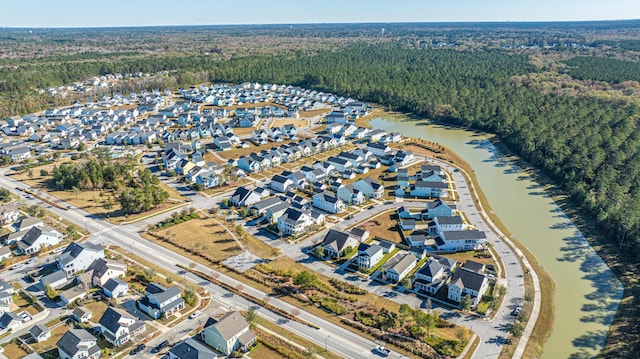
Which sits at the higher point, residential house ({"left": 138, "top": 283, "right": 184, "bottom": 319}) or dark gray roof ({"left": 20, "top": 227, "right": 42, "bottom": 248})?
dark gray roof ({"left": 20, "top": 227, "right": 42, "bottom": 248})

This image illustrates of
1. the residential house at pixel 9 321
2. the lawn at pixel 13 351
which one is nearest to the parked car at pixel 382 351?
the lawn at pixel 13 351

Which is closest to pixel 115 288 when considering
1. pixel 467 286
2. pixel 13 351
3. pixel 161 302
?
pixel 161 302

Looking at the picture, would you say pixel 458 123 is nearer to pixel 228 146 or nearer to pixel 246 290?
pixel 228 146

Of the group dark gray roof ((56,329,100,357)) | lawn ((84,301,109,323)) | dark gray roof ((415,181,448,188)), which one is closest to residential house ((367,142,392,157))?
dark gray roof ((415,181,448,188))

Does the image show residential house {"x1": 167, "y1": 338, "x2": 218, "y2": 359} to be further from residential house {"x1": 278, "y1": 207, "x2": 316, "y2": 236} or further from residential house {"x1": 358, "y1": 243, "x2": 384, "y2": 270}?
residential house {"x1": 278, "y1": 207, "x2": 316, "y2": 236}

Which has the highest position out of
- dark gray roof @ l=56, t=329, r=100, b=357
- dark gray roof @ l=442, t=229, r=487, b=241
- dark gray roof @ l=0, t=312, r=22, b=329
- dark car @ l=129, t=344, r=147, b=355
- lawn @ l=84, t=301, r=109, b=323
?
dark gray roof @ l=442, t=229, r=487, b=241

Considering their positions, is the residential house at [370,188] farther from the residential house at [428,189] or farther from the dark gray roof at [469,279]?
the dark gray roof at [469,279]
